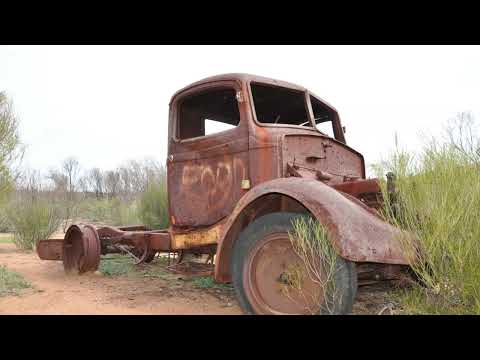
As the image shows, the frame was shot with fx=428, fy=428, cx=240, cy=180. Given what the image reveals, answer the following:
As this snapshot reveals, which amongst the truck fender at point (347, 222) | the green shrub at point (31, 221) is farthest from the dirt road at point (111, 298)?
the green shrub at point (31, 221)

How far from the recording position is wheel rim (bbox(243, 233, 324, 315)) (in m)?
2.85

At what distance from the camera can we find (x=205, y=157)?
4.23 metres

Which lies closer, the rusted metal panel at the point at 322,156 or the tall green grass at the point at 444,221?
the tall green grass at the point at 444,221

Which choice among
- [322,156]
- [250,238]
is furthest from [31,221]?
[250,238]

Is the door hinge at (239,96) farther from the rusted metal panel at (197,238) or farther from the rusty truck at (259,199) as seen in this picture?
the rusted metal panel at (197,238)

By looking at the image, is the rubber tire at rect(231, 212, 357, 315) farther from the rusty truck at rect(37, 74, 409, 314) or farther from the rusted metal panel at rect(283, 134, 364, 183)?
the rusted metal panel at rect(283, 134, 364, 183)

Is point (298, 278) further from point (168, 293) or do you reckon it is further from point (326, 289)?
point (168, 293)

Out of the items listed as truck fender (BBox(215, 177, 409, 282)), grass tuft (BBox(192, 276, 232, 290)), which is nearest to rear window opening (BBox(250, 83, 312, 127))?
truck fender (BBox(215, 177, 409, 282))

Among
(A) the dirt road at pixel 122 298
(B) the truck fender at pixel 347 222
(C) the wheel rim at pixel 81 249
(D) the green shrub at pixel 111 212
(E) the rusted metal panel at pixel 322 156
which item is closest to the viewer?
(B) the truck fender at pixel 347 222

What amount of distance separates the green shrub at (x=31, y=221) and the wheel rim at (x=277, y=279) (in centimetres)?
777

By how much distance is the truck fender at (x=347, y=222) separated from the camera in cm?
249

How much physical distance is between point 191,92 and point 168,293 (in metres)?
2.07

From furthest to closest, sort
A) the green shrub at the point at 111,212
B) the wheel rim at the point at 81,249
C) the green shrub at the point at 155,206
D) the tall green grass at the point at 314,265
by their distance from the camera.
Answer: the green shrub at the point at 111,212 < the green shrub at the point at 155,206 < the wheel rim at the point at 81,249 < the tall green grass at the point at 314,265

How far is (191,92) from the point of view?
4406mm
